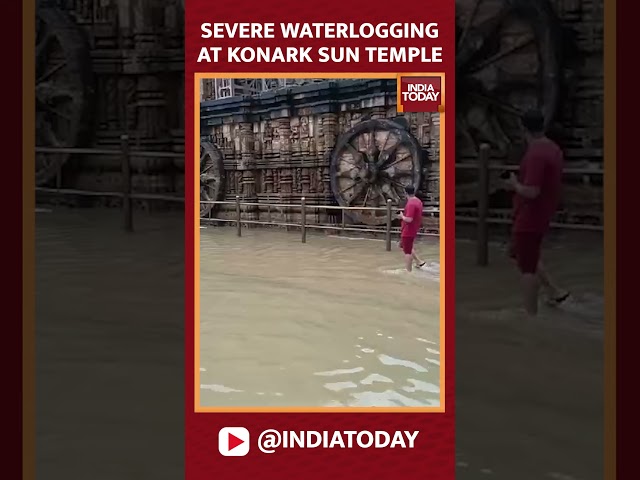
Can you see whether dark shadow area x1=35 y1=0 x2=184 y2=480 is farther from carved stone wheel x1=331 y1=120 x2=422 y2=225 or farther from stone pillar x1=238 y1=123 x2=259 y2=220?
carved stone wheel x1=331 y1=120 x2=422 y2=225

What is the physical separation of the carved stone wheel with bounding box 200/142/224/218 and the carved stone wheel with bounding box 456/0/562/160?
210 centimetres

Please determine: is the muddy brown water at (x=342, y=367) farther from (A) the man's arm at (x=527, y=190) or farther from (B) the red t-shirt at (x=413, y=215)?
(A) the man's arm at (x=527, y=190)

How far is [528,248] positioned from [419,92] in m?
0.92

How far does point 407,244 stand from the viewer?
1.41 meters

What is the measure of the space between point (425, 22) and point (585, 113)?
2.33 m

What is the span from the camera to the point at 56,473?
4.11ft

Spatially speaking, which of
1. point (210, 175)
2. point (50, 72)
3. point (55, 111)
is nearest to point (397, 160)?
point (210, 175)

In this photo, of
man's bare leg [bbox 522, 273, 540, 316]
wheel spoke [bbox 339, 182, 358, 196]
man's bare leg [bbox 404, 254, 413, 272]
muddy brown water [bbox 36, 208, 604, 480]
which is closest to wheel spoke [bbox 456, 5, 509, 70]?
muddy brown water [bbox 36, 208, 604, 480]

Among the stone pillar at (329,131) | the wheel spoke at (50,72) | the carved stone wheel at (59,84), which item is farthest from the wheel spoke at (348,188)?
the wheel spoke at (50,72)

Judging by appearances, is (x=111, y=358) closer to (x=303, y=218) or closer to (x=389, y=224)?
(x=303, y=218)

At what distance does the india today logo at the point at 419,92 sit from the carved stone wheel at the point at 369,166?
0.58 ft

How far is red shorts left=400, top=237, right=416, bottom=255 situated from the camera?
53.4 inches

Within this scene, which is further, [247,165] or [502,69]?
[502,69]
